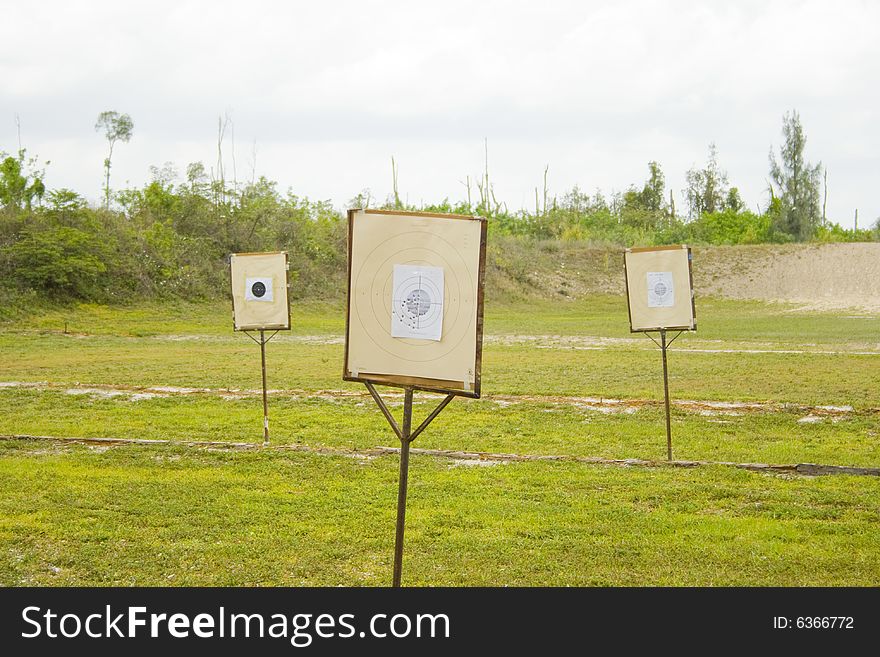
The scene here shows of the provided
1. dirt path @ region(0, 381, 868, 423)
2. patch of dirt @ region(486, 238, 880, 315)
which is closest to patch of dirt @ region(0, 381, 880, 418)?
dirt path @ region(0, 381, 868, 423)

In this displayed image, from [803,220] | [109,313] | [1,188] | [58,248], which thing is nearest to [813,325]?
[109,313]

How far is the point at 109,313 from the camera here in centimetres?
3080

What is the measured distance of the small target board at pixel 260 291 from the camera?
33.9ft

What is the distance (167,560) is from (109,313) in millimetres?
26923

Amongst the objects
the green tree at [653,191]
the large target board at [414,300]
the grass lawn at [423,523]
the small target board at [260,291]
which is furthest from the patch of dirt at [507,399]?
the green tree at [653,191]

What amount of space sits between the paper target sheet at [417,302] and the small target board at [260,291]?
5.77 meters

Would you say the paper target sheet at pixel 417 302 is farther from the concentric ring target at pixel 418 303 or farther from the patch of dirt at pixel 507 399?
the patch of dirt at pixel 507 399

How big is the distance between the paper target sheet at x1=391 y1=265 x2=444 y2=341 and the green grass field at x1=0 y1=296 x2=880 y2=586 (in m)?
1.63

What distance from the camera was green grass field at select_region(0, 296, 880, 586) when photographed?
5.64 metres

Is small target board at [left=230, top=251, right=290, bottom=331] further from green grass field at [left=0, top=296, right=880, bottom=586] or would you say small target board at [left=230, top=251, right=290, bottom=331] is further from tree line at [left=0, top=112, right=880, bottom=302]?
tree line at [left=0, top=112, right=880, bottom=302]

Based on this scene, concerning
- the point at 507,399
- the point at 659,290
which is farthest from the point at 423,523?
the point at 507,399
